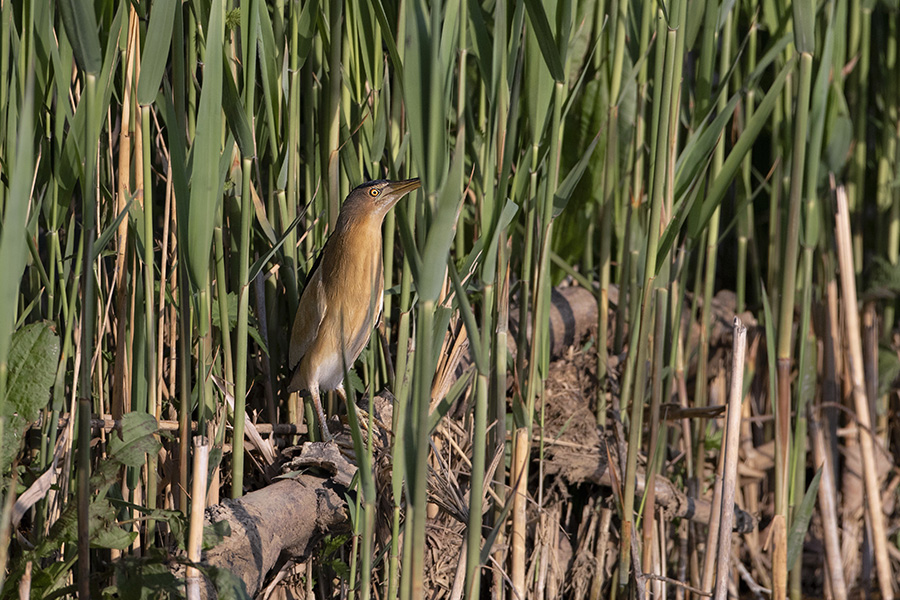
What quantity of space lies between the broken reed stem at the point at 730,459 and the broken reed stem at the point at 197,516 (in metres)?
0.91

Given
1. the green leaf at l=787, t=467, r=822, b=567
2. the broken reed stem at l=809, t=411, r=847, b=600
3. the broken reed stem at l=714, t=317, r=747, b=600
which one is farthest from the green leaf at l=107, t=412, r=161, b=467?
the broken reed stem at l=809, t=411, r=847, b=600

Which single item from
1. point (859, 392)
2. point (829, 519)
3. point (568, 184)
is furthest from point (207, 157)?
point (859, 392)

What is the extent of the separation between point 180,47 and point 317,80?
1.63 ft

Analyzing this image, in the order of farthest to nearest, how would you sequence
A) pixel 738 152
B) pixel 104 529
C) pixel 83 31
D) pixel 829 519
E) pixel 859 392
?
pixel 859 392
pixel 829 519
pixel 738 152
pixel 104 529
pixel 83 31

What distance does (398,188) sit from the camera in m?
1.56

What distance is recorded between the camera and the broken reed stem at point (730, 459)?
58.6 inches

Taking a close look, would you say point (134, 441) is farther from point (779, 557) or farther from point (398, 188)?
point (779, 557)

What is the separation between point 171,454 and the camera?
1504 millimetres

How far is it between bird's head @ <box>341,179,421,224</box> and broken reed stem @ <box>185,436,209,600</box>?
0.64 meters

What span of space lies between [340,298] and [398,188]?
0.27 m

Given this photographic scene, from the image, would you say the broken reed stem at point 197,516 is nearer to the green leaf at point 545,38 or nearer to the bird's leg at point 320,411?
the bird's leg at point 320,411

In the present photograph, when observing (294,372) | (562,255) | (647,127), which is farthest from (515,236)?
(294,372)

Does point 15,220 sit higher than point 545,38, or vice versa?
point 545,38

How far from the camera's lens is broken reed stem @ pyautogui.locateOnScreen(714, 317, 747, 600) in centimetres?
149
